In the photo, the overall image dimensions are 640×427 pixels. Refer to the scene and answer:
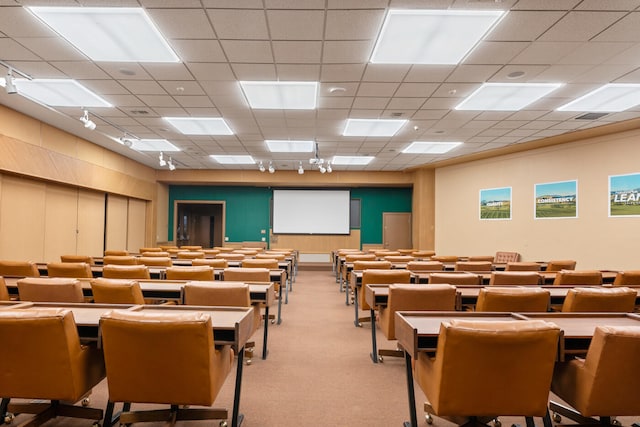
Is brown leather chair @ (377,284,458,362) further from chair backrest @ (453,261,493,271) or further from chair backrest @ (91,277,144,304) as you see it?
chair backrest @ (453,261,493,271)

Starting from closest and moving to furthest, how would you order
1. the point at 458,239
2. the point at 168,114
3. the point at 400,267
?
the point at 400,267 < the point at 168,114 < the point at 458,239

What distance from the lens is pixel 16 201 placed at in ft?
22.4

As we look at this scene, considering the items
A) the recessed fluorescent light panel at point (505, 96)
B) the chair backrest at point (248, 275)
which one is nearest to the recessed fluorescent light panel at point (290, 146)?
the recessed fluorescent light panel at point (505, 96)

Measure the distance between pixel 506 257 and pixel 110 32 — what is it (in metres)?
9.57

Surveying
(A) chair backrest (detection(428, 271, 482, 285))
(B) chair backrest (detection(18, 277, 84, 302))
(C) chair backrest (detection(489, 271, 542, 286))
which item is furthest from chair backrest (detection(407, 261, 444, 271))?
(B) chair backrest (detection(18, 277, 84, 302))

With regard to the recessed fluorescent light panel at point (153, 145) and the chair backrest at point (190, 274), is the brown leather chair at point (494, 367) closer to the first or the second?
the chair backrest at point (190, 274)

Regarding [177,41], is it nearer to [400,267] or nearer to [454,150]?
[400,267]

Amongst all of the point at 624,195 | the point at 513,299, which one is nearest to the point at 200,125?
the point at 513,299

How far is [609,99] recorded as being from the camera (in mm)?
5656

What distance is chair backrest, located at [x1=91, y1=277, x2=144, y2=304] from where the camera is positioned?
9.38 ft

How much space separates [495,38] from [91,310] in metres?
4.43

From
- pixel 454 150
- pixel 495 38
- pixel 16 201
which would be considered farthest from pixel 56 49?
pixel 454 150

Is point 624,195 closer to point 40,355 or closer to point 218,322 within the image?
point 218,322

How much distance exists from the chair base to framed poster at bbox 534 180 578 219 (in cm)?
923
